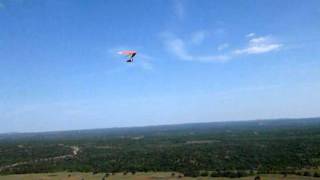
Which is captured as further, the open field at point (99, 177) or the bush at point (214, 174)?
the bush at point (214, 174)

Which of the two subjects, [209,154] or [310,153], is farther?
[209,154]

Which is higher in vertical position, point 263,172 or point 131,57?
point 131,57

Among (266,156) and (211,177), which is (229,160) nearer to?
(266,156)

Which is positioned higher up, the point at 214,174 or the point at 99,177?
the point at 99,177

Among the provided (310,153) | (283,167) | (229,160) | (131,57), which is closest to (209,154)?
(229,160)

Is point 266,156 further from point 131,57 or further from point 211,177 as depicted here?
point 131,57

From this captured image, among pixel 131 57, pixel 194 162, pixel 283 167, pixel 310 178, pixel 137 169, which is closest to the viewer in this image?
pixel 131 57

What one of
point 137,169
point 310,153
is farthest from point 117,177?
point 310,153

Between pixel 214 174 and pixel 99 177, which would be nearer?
pixel 214 174

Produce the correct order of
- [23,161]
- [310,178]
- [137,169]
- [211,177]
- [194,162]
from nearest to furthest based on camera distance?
1. [310,178]
2. [211,177]
3. [137,169]
4. [194,162]
5. [23,161]

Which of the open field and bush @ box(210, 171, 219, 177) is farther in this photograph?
bush @ box(210, 171, 219, 177)
